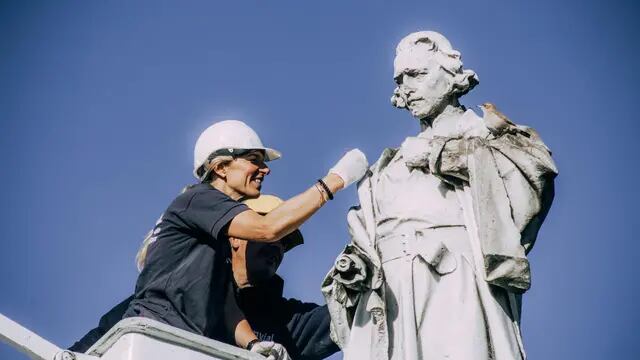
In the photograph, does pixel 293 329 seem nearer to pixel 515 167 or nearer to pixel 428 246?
pixel 428 246

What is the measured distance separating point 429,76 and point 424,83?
68 mm

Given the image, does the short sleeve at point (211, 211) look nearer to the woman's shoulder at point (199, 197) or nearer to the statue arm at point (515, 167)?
the woman's shoulder at point (199, 197)

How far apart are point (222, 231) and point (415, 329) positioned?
2.29m

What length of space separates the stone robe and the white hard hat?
6.50 feet

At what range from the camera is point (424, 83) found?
489 inches

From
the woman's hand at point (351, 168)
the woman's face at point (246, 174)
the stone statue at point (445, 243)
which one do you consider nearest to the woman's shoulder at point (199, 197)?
the woman's face at point (246, 174)

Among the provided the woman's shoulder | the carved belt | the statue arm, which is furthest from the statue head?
the woman's shoulder

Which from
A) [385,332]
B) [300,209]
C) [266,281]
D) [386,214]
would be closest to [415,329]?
[385,332]

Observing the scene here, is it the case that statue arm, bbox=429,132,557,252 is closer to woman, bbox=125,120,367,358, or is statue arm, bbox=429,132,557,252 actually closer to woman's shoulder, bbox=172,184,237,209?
woman, bbox=125,120,367,358

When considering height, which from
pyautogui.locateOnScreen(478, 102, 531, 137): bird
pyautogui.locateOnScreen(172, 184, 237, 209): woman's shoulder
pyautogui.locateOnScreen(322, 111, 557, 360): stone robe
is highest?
pyautogui.locateOnScreen(172, 184, 237, 209): woman's shoulder

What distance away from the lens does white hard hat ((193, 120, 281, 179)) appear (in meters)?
13.8

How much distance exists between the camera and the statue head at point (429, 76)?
40.7 ft

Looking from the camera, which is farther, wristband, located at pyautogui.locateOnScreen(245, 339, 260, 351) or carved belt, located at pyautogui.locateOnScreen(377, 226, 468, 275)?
wristband, located at pyautogui.locateOnScreen(245, 339, 260, 351)

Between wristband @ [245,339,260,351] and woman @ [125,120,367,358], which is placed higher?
woman @ [125,120,367,358]
